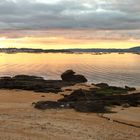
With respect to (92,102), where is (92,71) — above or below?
below

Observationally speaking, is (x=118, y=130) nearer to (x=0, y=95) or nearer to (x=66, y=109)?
(x=66, y=109)

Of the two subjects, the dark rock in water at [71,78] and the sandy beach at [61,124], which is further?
the dark rock in water at [71,78]

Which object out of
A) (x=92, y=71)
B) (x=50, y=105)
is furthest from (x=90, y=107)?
(x=92, y=71)

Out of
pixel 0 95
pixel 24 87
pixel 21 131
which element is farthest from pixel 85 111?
pixel 24 87

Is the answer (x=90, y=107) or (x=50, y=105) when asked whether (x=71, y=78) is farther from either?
(x=90, y=107)

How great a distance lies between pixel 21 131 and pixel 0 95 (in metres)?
16.3

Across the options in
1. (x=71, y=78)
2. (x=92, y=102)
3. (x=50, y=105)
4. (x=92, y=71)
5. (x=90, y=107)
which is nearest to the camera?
(x=90, y=107)

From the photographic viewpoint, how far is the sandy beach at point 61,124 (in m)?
18.0

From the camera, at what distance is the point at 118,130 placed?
66.0ft

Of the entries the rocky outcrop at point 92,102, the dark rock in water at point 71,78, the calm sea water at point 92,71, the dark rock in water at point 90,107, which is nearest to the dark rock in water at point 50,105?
the rocky outcrop at point 92,102

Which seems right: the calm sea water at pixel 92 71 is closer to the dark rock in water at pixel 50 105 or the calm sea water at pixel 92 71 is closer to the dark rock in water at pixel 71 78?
the dark rock in water at pixel 71 78

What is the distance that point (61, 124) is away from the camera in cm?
2081

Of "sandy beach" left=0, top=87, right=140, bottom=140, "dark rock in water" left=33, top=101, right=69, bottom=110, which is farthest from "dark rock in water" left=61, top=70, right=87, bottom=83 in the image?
"dark rock in water" left=33, top=101, right=69, bottom=110

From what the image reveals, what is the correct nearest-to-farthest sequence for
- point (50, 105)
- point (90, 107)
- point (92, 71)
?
point (90, 107), point (50, 105), point (92, 71)
